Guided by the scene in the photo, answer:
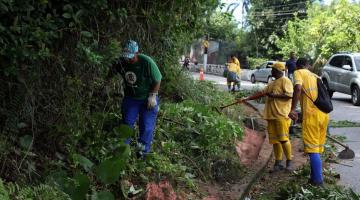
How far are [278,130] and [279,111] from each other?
0.29 metres

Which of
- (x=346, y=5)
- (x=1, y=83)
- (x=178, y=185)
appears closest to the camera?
(x=1, y=83)

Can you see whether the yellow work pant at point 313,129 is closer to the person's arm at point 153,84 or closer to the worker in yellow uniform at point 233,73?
the person's arm at point 153,84

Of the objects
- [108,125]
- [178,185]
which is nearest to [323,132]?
[178,185]

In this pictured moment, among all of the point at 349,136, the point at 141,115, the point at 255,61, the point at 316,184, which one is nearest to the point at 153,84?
the point at 141,115

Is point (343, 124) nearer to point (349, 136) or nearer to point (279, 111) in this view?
point (349, 136)

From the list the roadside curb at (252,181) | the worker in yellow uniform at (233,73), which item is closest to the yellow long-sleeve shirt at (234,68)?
the worker in yellow uniform at (233,73)

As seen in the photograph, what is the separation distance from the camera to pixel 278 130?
A: 7766 mm

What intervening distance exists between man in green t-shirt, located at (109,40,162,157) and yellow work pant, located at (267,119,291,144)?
2.19 meters

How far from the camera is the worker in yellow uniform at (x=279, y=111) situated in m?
7.71

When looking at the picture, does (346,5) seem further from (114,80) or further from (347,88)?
(114,80)

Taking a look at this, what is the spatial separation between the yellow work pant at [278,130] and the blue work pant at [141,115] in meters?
2.20

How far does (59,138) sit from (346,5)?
29769mm

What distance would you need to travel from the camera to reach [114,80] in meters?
6.66

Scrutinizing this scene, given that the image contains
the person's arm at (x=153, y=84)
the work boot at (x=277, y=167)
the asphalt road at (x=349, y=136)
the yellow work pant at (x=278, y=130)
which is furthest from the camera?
the work boot at (x=277, y=167)
